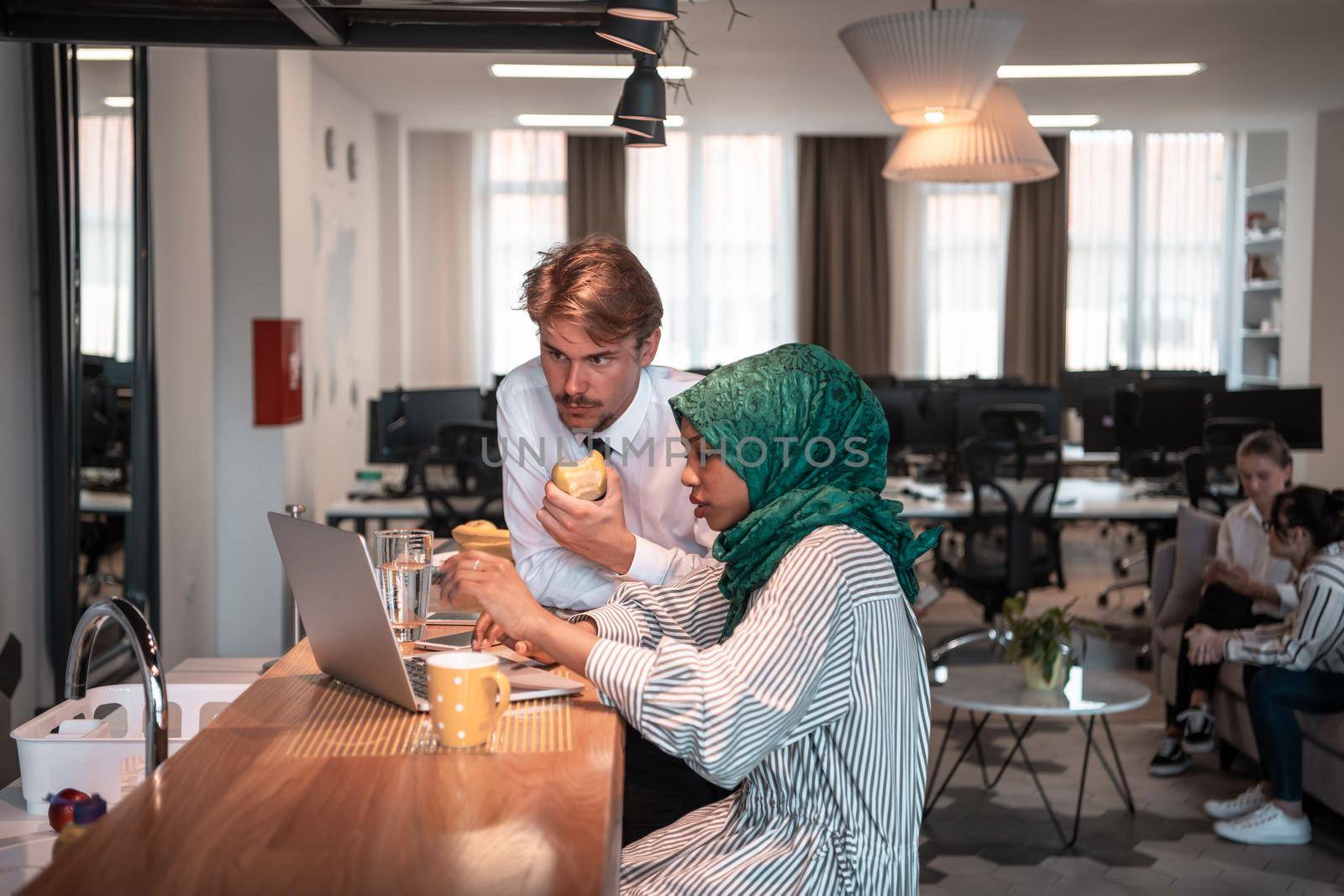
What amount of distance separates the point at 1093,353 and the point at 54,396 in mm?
9751

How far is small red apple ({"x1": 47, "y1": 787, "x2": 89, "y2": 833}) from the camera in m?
1.43

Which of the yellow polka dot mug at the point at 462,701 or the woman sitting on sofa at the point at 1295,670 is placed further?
the woman sitting on sofa at the point at 1295,670

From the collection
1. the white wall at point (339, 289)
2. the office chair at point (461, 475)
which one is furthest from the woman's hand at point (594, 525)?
the white wall at point (339, 289)

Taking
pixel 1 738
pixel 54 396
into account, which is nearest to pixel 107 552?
pixel 54 396

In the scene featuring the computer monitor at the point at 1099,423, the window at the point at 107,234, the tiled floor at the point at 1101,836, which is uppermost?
the window at the point at 107,234

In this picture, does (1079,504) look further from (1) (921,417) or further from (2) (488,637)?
(2) (488,637)

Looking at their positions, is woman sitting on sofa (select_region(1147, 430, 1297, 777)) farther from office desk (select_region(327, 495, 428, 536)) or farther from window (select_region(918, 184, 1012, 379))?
window (select_region(918, 184, 1012, 379))

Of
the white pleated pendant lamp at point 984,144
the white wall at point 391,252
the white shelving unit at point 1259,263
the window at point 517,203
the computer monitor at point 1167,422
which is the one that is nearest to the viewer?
the white pleated pendant lamp at point 984,144

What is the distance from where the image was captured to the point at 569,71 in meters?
7.52

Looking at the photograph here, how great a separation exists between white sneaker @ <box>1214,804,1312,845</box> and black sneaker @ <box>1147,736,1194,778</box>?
592mm

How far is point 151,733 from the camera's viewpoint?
4.52ft

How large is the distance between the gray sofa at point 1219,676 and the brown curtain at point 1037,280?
6529 millimetres

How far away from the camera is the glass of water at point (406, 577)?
1773 mm

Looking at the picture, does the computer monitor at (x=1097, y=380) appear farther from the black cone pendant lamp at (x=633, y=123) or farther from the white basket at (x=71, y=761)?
the white basket at (x=71, y=761)
